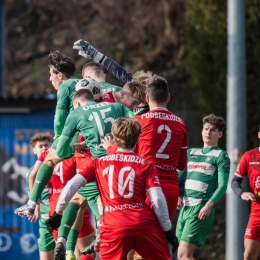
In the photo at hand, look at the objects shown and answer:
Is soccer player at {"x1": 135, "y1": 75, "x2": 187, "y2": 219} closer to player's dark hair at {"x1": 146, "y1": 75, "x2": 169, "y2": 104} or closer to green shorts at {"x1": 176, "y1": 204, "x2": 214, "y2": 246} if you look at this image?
player's dark hair at {"x1": 146, "y1": 75, "x2": 169, "y2": 104}

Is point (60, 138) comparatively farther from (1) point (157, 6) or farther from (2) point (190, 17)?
(1) point (157, 6)

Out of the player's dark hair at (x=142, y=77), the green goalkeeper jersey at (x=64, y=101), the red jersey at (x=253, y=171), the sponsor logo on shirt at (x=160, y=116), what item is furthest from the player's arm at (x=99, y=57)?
the red jersey at (x=253, y=171)

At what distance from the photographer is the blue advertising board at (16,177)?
15688 mm

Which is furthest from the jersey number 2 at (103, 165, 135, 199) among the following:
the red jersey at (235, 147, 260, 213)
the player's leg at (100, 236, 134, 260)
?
the red jersey at (235, 147, 260, 213)

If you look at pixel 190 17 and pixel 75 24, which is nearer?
pixel 190 17

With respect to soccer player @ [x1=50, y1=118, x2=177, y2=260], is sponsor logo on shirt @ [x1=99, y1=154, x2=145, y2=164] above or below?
above

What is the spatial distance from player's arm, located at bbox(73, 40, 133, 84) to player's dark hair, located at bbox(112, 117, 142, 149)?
2615 mm

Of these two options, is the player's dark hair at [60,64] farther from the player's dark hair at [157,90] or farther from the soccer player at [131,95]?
the player's dark hair at [157,90]

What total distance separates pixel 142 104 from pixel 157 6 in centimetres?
1609

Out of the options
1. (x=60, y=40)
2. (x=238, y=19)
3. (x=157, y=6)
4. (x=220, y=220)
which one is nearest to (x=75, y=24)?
(x=60, y=40)

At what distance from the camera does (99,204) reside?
9.54m

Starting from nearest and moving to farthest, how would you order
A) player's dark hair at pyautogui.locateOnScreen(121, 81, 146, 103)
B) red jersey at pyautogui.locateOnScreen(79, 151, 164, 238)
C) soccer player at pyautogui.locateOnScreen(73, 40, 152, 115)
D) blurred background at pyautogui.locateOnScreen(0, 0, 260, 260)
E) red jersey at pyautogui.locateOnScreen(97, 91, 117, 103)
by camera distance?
red jersey at pyautogui.locateOnScreen(79, 151, 164, 238) → player's dark hair at pyautogui.locateOnScreen(121, 81, 146, 103) → soccer player at pyautogui.locateOnScreen(73, 40, 152, 115) → red jersey at pyautogui.locateOnScreen(97, 91, 117, 103) → blurred background at pyautogui.locateOnScreen(0, 0, 260, 260)

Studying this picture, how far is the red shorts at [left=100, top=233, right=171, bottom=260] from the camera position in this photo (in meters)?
7.70

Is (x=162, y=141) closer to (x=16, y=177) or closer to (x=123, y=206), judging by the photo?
(x=123, y=206)
